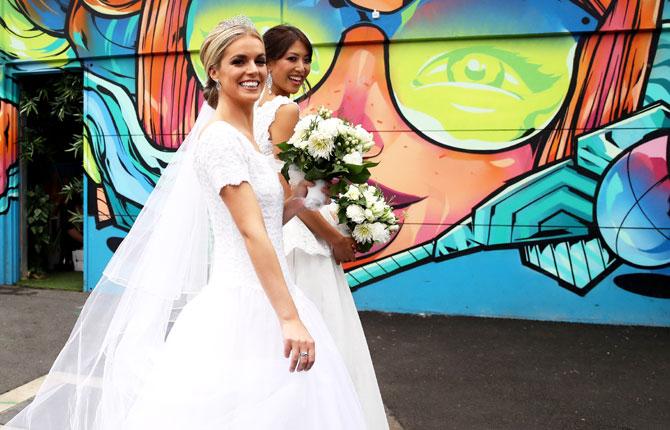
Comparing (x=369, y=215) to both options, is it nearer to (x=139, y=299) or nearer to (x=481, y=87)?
(x=139, y=299)

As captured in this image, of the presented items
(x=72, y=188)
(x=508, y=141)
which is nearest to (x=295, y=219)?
(x=508, y=141)

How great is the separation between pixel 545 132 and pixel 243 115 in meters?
4.53

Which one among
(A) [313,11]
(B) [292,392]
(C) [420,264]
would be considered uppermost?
(A) [313,11]

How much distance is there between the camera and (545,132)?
5809mm

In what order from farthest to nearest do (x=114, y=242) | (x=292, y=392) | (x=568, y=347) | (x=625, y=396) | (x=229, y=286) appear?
(x=114, y=242), (x=568, y=347), (x=625, y=396), (x=229, y=286), (x=292, y=392)

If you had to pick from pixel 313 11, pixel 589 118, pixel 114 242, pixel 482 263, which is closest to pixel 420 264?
pixel 482 263

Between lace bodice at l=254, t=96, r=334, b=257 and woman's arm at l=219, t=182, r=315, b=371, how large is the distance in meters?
0.70

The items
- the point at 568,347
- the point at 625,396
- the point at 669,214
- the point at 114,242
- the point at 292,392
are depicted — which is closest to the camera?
the point at 292,392

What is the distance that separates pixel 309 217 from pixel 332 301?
1.32ft

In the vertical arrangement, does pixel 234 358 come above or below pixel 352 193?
below

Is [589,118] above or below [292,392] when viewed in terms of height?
above

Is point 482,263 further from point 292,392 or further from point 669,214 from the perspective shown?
point 292,392

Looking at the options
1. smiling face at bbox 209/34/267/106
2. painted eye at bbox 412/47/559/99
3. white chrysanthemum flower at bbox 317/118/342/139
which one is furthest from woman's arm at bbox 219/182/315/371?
painted eye at bbox 412/47/559/99

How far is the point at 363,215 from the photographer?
2562 mm
